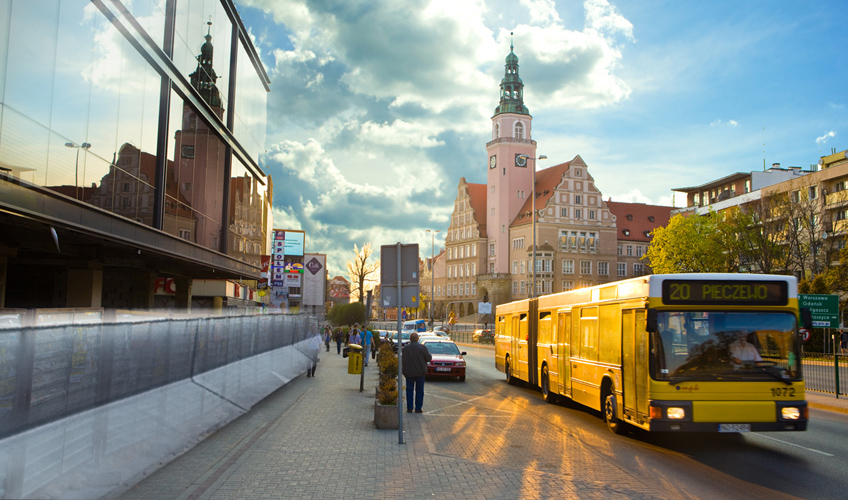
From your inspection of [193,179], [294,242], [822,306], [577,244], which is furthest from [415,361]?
[577,244]

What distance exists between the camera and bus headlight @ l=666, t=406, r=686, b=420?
991 cm

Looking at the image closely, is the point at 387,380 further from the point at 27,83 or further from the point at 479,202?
the point at 479,202

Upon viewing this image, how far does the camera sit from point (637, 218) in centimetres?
11000

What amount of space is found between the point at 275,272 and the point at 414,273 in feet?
158

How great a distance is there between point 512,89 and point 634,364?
95068 mm

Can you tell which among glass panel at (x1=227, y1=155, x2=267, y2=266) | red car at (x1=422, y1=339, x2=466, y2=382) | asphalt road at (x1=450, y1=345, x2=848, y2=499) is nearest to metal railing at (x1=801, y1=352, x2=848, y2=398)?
asphalt road at (x1=450, y1=345, x2=848, y2=499)

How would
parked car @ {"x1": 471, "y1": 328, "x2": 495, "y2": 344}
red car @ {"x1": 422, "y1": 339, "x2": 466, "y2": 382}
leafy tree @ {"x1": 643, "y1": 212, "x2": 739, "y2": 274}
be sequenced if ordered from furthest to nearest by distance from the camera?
leafy tree @ {"x1": 643, "y1": 212, "x2": 739, "y2": 274}
parked car @ {"x1": 471, "y1": 328, "x2": 495, "y2": 344}
red car @ {"x1": 422, "y1": 339, "x2": 466, "y2": 382}

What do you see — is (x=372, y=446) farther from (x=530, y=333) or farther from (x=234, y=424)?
(x=530, y=333)

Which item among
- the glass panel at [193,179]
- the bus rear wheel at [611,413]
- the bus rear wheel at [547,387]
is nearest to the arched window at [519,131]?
the glass panel at [193,179]

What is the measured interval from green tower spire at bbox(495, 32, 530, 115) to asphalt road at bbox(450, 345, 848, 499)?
8891 centimetres

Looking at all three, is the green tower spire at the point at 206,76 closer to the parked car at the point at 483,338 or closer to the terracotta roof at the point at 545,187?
the parked car at the point at 483,338

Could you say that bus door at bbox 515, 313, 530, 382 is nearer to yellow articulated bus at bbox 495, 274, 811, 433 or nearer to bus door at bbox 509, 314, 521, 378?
bus door at bbox 509, 314, 521, 378

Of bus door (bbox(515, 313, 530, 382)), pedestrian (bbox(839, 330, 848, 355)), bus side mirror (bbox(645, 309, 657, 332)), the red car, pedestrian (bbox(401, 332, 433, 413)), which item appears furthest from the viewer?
pedestrian (bbox(839, 330, 848, 355))

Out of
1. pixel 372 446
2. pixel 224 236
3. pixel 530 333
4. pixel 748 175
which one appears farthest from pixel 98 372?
pixel 748 175
